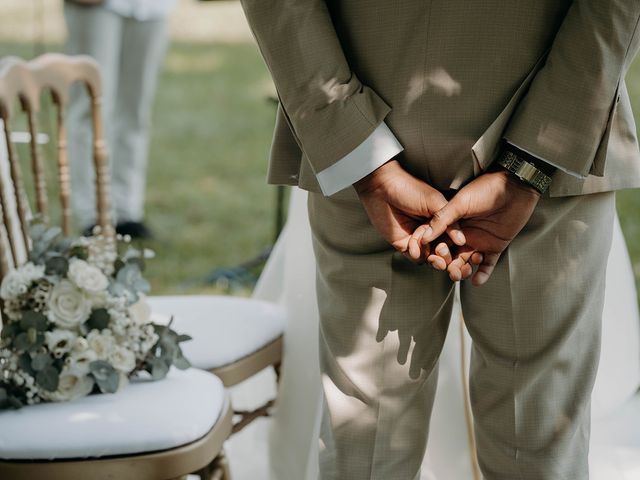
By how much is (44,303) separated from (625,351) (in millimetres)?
1361

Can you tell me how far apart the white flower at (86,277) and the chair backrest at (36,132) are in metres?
0.19

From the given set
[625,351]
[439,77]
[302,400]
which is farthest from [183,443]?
[625,351]

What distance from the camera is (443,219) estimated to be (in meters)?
1.37

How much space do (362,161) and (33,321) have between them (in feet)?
2.46

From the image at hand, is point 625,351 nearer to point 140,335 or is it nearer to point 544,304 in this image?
point 544,304

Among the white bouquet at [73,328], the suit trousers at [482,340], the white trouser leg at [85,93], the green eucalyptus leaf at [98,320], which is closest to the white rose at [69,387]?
the white bouquet at [73,328]

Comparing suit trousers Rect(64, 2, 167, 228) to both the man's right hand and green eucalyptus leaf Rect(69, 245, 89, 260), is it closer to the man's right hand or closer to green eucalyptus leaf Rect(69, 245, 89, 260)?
green eucalyptus leaf Rect(69, 245, 89, 260)

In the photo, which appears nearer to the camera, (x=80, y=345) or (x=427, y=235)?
(x=427, y=235)

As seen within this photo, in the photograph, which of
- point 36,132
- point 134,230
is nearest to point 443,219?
point 36,132

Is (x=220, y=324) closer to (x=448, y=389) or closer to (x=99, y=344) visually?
(x=99, y=344)

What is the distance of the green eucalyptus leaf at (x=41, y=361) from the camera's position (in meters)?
1.76

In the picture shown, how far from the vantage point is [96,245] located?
78.0 inches

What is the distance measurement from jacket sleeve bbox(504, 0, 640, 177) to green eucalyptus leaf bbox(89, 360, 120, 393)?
865 mm

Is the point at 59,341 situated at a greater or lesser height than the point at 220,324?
greater
